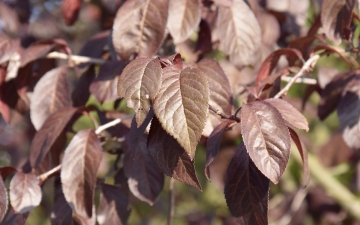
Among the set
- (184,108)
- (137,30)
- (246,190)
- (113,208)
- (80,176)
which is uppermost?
(184,108)

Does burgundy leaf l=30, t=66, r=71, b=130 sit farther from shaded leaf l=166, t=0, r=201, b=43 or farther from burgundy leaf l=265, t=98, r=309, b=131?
burgundy leaf l=265, t=98, r=309, b=131

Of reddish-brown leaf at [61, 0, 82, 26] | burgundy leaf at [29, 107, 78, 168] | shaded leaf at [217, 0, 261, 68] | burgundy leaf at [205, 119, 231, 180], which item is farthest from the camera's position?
reddish-brown leaf at [61, 0, 82, 26]

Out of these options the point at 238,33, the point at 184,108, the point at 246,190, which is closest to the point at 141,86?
the point at 184,108

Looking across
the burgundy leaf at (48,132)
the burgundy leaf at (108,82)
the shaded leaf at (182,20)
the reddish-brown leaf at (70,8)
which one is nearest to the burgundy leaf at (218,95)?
the shaded leaf at (182,20)

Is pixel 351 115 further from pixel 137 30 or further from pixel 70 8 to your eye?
pixel 70 8

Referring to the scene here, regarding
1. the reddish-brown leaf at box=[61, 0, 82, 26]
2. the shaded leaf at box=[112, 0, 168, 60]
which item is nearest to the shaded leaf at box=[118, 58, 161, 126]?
the shaded leaf at box=[112, 0, 168, 60]

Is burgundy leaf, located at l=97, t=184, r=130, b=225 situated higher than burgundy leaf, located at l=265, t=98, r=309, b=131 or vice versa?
burgundy leaf, located at l=265, t=98, r=309, b=131
